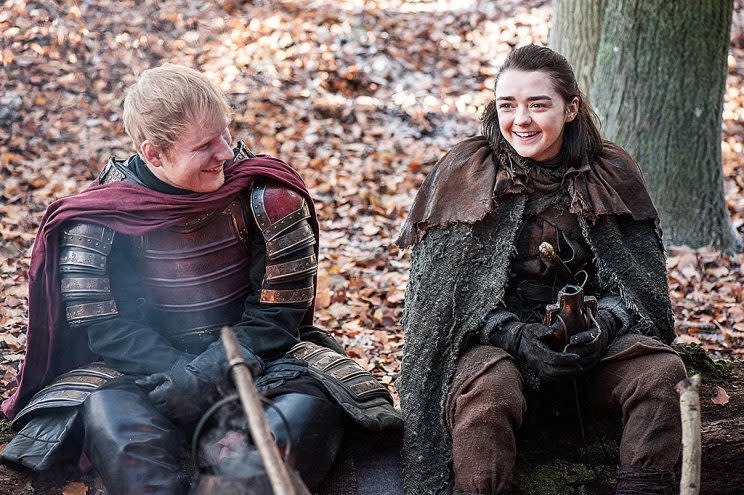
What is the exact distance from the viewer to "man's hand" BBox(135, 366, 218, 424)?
10.3 ft

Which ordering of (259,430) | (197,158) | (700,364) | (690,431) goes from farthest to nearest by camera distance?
1. (700,364)
2. (197,158)
3. (690,431)
4. (259,430)

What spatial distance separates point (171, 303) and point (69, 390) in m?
0.51

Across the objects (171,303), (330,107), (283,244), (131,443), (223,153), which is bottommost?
(131,443)

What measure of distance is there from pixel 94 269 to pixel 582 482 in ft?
6.87

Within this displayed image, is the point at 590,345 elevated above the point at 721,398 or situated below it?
above

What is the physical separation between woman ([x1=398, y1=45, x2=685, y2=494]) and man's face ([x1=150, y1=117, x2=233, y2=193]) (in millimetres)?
843

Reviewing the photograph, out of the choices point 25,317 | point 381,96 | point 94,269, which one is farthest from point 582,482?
point 381,96

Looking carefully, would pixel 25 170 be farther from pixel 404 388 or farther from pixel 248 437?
pixel 248 437

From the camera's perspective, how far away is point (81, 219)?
132 inches

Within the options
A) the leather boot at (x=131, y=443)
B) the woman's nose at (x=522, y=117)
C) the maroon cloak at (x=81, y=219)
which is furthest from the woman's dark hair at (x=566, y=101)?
the leather boot at (x=131, y=443)

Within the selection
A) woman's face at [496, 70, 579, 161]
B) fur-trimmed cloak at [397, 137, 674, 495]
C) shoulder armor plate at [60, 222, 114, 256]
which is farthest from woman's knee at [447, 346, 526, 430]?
shoulder armor plate at [60, 222, 114, 256]

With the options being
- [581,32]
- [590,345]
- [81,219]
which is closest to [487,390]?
[590,345]

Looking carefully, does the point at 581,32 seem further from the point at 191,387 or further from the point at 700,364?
the point at 191,387

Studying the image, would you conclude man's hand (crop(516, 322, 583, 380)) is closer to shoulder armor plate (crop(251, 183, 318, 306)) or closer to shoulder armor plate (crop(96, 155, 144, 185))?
shoulder armor plate (crop(251, 183, 318, 306))
